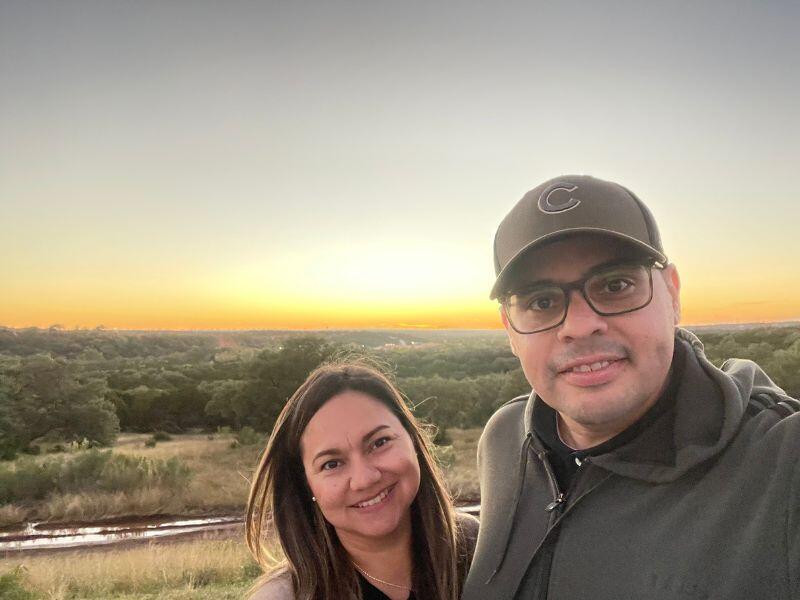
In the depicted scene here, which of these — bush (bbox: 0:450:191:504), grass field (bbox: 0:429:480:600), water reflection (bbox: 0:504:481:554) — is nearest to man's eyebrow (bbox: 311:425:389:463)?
grass field (bbox: 0:429:480:600)

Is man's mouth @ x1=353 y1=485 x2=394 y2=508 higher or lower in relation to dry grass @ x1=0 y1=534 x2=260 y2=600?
higher

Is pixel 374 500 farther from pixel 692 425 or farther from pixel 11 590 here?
pixel 11 590

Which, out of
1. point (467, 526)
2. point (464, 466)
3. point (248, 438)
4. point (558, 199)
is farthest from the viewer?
point (248, 438)

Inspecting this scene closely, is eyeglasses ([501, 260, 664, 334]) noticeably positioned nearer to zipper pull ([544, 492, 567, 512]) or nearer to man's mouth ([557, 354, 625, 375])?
man's mouth ([557, 354, 625, 375])

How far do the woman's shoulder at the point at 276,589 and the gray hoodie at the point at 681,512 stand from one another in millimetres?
935

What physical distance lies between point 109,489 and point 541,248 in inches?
893

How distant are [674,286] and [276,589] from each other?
2196 mm

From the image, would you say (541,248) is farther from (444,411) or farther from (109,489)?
(444,411)

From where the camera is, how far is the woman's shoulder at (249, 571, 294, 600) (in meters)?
2.90

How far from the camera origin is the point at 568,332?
7.25 ft

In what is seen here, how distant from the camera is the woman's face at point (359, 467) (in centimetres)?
303

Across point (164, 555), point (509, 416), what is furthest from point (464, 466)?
point (509, 416)

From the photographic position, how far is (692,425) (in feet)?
6.44

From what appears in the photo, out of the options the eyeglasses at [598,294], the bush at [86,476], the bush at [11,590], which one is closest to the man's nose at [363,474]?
the eyeglasses at [598,294]
